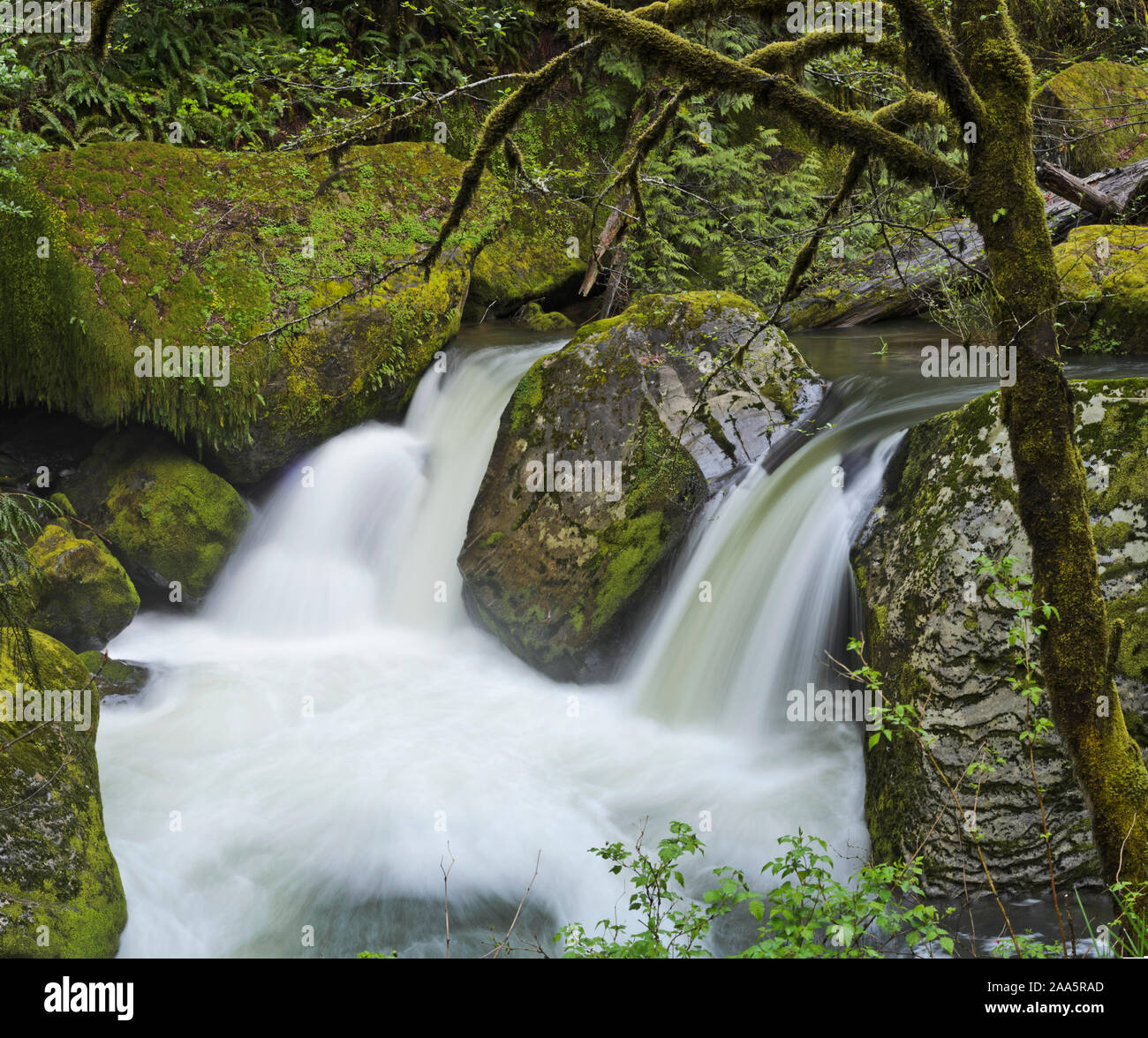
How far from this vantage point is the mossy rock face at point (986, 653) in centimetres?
438

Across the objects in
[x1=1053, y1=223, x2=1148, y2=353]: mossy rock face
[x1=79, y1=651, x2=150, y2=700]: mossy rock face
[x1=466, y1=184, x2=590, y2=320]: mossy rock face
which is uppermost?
[x1=466, y1=184, x2=590, y2=320]: mossy rock face

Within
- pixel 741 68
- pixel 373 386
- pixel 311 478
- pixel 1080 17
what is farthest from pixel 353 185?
pixel 1080 17

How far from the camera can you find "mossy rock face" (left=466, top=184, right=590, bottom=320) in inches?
492

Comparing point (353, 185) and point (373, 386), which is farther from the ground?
point (353, 185)

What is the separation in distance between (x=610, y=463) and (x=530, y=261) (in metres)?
6.35

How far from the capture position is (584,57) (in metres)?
3.40

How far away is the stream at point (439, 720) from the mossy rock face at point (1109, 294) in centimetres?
83
